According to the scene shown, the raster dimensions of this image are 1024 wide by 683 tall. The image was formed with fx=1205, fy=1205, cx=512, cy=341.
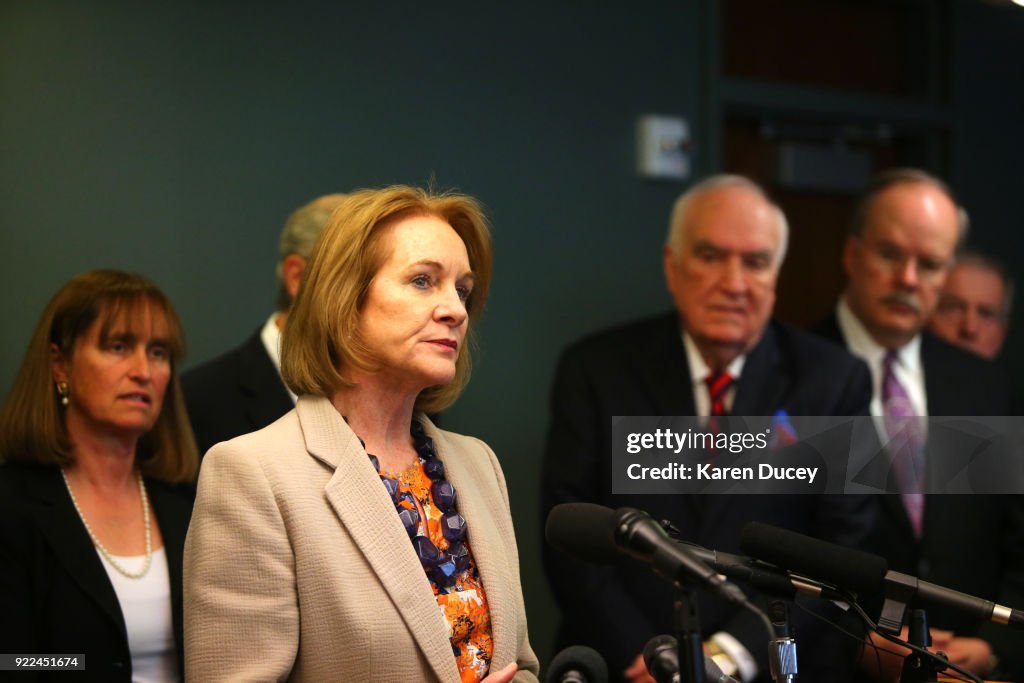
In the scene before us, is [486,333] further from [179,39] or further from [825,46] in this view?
[825,46]

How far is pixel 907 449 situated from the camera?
3357 mm

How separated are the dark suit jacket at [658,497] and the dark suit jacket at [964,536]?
0.74 feet

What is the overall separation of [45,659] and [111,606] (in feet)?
0.49

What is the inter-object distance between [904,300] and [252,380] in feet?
6.41

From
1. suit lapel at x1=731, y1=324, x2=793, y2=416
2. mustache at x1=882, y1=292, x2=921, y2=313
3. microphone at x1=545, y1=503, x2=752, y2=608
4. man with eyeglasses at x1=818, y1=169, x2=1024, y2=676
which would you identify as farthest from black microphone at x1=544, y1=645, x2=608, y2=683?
mustache at x1=882, y1=292, x2=921, y2=313

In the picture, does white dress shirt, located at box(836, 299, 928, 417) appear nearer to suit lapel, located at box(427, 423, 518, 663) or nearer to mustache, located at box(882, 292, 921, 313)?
mustache, located at box(882, 292, 921, 313)

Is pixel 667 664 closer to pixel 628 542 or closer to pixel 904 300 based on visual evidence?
pixel 628 542

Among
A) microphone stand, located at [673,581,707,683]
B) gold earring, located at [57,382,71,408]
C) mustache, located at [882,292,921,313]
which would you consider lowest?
microphone stand, located at [673,581,707,683]

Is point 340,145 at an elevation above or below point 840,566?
above

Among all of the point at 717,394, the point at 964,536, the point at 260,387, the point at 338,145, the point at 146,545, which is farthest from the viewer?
the point at 338,145

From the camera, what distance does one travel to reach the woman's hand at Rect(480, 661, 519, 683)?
1863 millimetres

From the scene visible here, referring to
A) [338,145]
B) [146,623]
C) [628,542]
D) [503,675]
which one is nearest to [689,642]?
[628,542]

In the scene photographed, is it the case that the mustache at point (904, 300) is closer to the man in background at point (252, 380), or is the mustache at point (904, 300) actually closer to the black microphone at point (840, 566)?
the man in background at point (252, 380)

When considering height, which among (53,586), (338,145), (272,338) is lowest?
(53,586)
